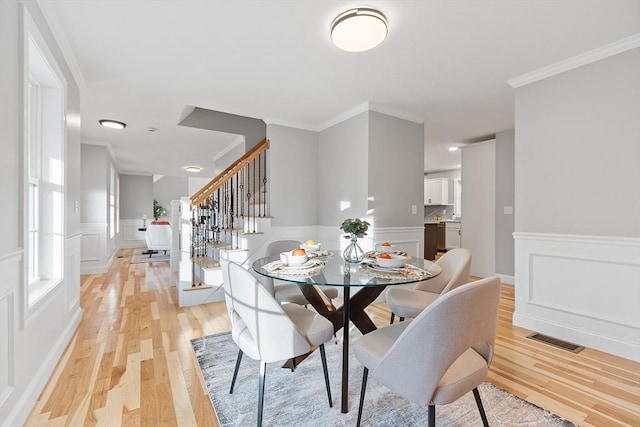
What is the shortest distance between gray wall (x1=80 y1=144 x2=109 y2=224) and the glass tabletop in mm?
5188

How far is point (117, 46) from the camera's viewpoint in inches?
92.6

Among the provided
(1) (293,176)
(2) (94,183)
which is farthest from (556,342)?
(2) (94,183)

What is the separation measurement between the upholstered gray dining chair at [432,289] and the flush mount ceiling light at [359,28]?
5.49ft

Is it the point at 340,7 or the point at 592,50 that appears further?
the point at 592,50

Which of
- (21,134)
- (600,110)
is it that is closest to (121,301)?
(21,134)

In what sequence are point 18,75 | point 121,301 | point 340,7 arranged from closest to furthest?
point 18,75, point 340,7, point 121,301

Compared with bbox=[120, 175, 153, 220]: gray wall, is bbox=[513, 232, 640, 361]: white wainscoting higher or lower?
lower

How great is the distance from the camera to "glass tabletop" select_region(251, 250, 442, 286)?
153 cm

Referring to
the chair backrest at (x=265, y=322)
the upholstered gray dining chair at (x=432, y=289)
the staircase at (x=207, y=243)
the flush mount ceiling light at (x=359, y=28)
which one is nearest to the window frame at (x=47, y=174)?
the staircase at (x=207, y=243)

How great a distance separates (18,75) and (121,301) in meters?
2.94

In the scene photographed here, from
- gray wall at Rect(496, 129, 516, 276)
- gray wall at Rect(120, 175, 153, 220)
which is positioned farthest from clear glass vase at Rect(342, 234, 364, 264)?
gray wall at Rect(120, 175, 153, 220)

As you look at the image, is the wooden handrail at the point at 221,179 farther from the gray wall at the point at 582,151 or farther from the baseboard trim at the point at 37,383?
the gray wall at the point at 582,151

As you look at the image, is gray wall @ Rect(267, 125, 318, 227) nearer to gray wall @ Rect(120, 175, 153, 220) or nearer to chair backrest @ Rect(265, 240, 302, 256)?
chair backrest @ Rect(265, 240, 302, 256)

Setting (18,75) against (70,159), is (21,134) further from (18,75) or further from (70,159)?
(70,159)
